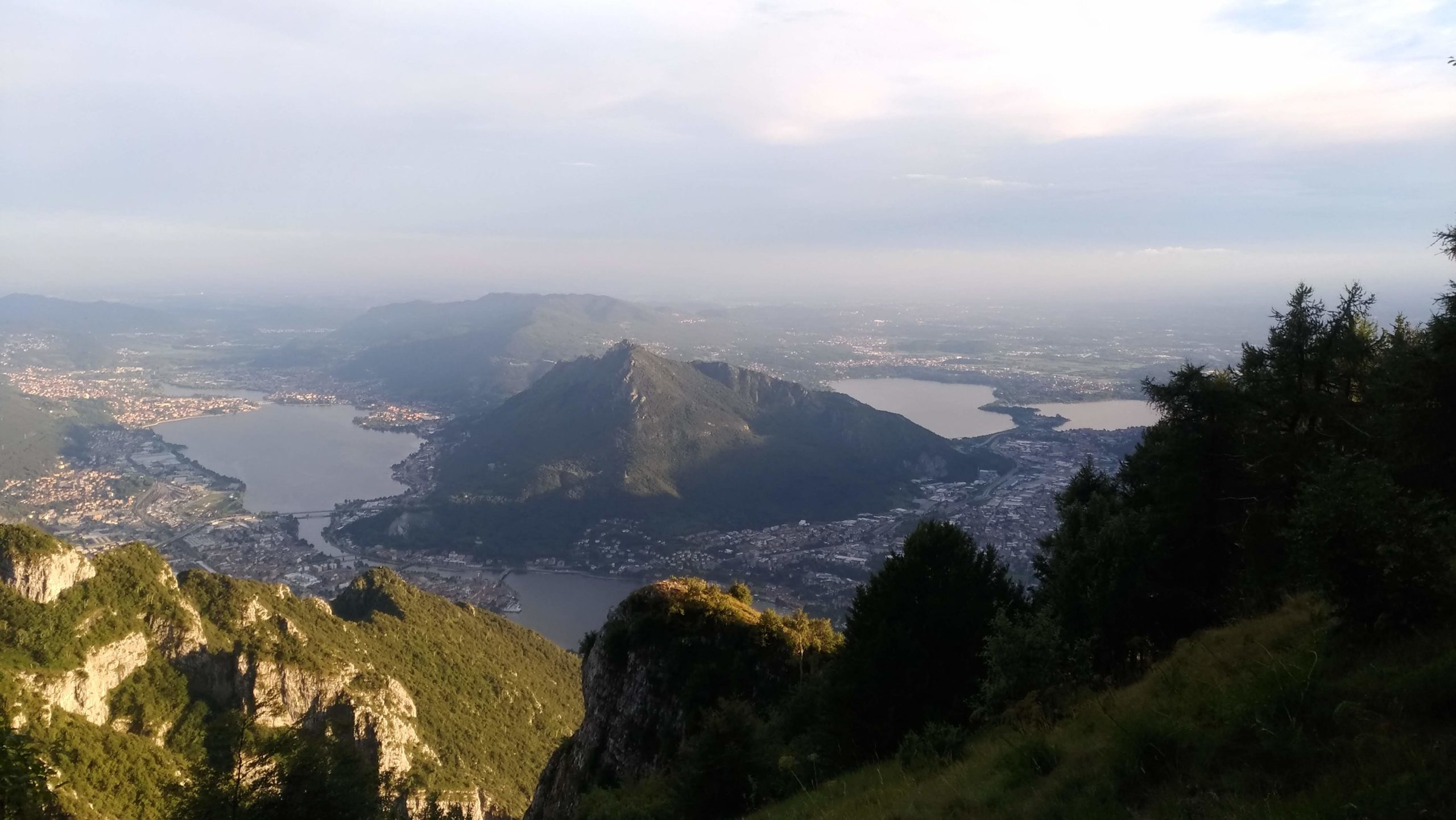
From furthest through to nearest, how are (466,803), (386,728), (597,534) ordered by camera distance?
(597,534) → (386,728) → (466,803)

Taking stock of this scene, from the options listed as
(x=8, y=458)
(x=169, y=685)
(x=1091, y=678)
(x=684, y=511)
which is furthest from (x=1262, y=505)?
(x=8, y=458)

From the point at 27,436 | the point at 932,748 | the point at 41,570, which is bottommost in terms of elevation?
the point at 27,436

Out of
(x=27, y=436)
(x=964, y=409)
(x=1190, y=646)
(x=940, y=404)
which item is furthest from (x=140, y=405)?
(x=1190, y=646)

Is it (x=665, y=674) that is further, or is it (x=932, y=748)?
(x=665, y=674)

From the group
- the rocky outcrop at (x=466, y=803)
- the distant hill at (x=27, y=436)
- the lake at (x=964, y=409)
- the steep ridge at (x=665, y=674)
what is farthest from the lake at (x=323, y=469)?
the lake at (x=964, y=409)

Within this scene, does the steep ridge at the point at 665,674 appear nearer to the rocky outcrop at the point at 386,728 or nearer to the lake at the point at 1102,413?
the rocky outcrop at the point at 386,728

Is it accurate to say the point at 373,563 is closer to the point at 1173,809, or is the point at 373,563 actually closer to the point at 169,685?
the point at 169,685

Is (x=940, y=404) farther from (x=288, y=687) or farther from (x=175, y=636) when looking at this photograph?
(x=175, y=636)
